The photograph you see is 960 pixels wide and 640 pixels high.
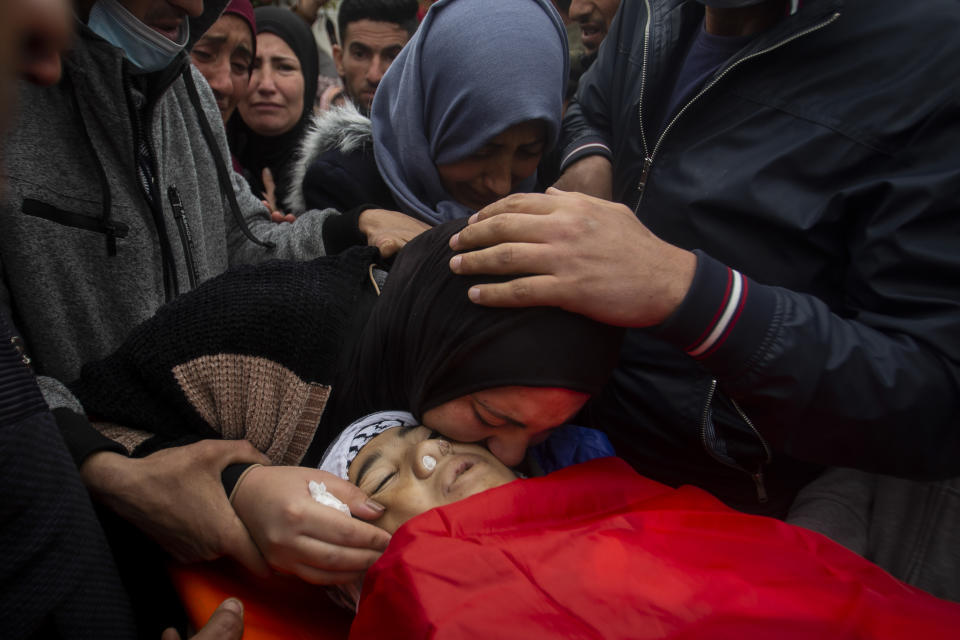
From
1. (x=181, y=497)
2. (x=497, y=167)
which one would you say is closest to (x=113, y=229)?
(x=181, y=497)

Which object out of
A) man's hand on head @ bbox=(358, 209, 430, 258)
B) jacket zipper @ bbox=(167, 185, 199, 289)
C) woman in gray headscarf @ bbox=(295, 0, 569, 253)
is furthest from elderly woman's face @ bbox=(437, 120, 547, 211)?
jacket zipper @ bbox=(167, 185, 199, 289)

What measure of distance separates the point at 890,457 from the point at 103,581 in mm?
1630

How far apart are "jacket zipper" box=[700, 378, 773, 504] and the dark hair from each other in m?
3.31

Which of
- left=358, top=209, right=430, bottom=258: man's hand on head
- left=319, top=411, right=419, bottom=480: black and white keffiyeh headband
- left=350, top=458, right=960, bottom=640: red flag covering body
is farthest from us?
left=358, top=209, right=430, bottom=258: man's hand on head

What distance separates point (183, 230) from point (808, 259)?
1850 millimetres

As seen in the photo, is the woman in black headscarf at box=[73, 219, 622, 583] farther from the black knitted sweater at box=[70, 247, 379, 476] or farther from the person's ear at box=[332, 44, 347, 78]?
the person's ear at box=[332, 44, 347, 78]

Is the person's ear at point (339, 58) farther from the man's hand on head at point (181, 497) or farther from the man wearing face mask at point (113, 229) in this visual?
the man's hand on head at point (181, 497)

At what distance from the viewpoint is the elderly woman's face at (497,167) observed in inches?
86.7

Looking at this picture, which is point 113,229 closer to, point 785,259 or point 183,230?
point 183,230

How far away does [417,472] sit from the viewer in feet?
4.26

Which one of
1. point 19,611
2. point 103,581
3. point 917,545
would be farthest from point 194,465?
point 917,545

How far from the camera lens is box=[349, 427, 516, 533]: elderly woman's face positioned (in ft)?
4.15

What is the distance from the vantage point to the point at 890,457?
128 centimetres

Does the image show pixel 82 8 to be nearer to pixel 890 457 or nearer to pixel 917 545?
pixel 890 457
